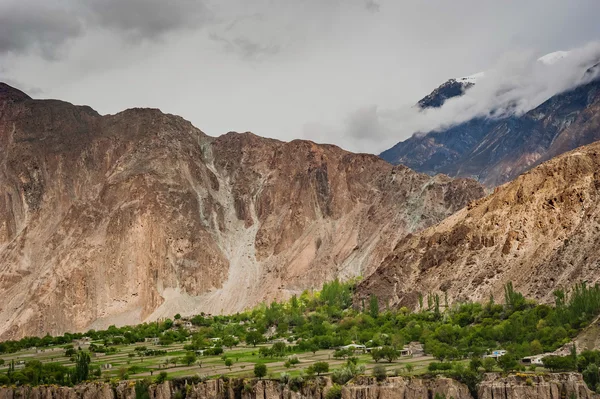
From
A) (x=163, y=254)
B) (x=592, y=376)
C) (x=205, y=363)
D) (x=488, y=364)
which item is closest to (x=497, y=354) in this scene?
(x=488, y=364)

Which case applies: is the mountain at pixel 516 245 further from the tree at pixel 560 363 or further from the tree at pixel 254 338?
the tree at pixel 560 363

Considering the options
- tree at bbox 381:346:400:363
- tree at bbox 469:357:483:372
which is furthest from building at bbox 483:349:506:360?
tree at bbox 381:346:400:363

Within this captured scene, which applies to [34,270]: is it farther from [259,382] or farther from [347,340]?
[259,382]

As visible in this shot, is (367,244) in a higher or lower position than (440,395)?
higher

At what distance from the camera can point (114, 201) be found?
19612 centimetres

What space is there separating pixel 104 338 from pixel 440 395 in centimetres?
8044

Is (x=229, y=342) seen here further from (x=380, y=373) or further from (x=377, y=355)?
(x=380, y=373)

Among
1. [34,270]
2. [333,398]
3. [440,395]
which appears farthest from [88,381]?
[34,270]

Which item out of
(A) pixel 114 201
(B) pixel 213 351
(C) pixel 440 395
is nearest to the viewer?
(C) pixel 440 395

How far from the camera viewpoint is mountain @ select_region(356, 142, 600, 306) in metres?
115

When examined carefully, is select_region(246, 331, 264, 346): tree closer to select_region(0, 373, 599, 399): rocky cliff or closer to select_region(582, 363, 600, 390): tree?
select_region(0, 373, 599, 399): rocky cliff

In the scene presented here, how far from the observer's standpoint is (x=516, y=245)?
126750mm

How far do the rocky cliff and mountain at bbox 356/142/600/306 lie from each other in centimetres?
3756

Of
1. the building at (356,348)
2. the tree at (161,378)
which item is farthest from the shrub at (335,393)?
the building at (356,348)
